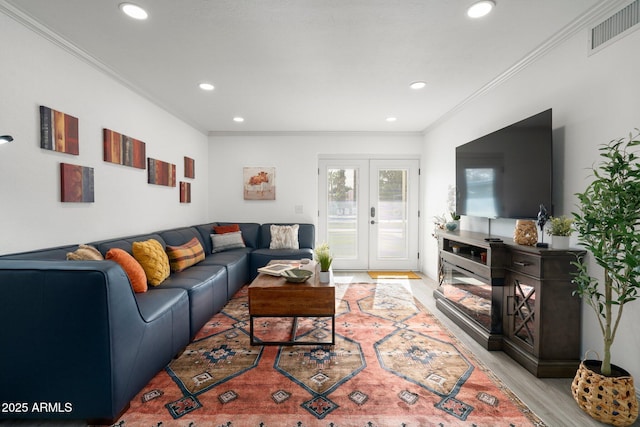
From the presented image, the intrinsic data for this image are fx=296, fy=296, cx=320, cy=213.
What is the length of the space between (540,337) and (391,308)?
1.54 metres

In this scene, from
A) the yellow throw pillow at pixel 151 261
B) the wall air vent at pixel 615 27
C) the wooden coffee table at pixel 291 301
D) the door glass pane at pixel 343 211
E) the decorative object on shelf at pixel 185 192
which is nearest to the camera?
the wall air vent at pixel 615 27

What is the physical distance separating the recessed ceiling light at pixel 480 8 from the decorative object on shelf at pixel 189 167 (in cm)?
401

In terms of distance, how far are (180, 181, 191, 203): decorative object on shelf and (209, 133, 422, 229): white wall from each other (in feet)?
2.65

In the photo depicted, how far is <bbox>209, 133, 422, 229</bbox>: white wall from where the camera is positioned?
529cm

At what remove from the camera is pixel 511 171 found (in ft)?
8.56

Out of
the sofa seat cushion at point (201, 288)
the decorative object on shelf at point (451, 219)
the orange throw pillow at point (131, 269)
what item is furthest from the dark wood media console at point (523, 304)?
the orange throw pillow at point (131, 269)

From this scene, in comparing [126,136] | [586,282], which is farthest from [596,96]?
[126,136]

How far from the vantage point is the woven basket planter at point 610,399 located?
1573 mm

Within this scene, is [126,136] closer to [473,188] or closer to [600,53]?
[473,188]

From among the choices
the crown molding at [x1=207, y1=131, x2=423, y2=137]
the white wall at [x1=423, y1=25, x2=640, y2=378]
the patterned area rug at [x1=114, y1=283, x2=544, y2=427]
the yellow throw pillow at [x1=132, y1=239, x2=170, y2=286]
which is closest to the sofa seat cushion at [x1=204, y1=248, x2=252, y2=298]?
the patterned area rug at [x1=114, y1=283, x2=544, y2=427]

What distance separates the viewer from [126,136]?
313 cm

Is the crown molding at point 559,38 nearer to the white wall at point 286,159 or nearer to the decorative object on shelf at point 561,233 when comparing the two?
the decorative object on shelf at point 561,233

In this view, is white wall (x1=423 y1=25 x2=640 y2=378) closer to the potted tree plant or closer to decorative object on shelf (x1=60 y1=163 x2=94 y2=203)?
the potted tree plant

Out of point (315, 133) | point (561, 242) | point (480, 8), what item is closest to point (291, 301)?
point (561, 242)
